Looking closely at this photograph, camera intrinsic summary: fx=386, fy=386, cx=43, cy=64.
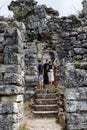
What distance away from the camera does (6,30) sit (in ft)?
34.0

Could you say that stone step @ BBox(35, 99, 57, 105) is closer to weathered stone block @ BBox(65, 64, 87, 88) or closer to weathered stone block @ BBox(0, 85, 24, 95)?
weathered stone block @ BBox(0, 85, 24, 95)

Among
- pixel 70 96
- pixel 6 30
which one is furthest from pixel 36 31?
pixel 70 96

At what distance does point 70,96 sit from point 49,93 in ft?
20.5

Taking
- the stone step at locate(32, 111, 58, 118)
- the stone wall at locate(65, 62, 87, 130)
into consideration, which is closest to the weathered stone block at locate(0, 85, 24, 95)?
the stone wall at locate(65, 62, 87, 130)

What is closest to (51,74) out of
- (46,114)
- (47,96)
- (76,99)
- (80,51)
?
(47,96)

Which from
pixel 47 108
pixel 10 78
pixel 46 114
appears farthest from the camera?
pixel 47 108

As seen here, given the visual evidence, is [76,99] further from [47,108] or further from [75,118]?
[47,108]

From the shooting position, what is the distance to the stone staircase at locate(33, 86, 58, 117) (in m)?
13.7

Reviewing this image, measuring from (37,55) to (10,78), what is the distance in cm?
792

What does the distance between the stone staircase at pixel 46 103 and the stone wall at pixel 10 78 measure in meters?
3.36

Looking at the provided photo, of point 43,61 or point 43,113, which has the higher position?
point 43,61

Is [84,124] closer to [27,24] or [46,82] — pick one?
[46,82]

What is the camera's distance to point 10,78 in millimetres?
9906

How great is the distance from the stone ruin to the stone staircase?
24.6 inches
